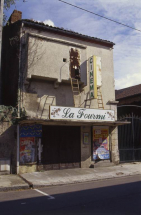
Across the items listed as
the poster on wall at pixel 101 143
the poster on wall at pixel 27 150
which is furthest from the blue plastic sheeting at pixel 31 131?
the poster on wall at pixel 101 143

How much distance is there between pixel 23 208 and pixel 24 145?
602 centimetres

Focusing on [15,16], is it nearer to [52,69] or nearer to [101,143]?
[52,69]

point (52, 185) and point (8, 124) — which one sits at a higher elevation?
point (8, 124)

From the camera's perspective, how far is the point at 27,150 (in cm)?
1197

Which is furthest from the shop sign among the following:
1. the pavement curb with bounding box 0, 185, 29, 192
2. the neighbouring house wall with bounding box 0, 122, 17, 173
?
the pavement curb with bounding box 0, 185, 29, 192

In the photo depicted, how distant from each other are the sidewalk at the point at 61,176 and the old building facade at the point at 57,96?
820 millimetres

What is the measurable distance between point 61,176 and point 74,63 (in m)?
6.56

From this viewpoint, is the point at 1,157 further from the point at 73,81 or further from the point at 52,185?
the point at 73,81

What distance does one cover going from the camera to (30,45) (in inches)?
489

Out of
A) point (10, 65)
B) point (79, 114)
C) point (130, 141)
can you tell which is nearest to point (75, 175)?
point (79, 114)

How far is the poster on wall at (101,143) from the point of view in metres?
13.9

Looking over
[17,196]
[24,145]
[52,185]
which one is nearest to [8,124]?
[24,145]

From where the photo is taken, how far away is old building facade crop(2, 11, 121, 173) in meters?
12.1

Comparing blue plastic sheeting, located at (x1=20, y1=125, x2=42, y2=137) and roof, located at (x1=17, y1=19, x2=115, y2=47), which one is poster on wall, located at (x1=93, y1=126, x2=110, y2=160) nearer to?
blue plastic sheeting, located at (x1=20, y1=125, x2=42, y2=137)
